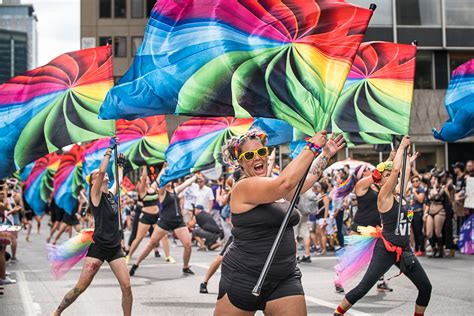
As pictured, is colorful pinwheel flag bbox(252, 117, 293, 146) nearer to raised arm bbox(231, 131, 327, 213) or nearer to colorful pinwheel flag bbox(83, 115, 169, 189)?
colorful pinwheel flag bbox(83, 115, 169, 189)

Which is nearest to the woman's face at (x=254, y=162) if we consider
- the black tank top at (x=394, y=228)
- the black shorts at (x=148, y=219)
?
the black tank top at (x=394, y=228)

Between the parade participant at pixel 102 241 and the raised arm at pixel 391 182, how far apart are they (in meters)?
2.86

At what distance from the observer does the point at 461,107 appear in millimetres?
12914

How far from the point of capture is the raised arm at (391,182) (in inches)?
329

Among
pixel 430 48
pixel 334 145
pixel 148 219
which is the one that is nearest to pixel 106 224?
pixel 334 145

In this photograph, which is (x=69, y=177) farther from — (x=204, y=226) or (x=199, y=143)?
(x=199, y=143)

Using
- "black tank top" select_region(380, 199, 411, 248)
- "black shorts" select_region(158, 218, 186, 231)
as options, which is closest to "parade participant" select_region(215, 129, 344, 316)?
"black tank top" select_region(380, 199, 411, 248)

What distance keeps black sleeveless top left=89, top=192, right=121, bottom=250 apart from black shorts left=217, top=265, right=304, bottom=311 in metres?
3.92

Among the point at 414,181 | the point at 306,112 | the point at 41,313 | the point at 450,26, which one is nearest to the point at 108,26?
the point at 450,26

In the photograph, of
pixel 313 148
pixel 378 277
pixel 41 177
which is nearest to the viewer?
pixel 313 148

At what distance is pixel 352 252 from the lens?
970cm

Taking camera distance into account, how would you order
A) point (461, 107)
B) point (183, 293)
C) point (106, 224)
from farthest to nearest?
1. point (461, 107)
2. point (183, 293)
3. point (106, 224)

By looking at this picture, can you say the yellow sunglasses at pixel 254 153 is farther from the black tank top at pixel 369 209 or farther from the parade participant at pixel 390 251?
the black tank top at pixel 369 209

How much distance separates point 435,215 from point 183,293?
7.69m
